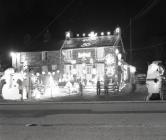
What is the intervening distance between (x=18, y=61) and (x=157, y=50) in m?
33.4

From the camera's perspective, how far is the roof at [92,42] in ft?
107

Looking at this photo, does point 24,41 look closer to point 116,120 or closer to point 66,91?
point 66,91

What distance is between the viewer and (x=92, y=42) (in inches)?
1318

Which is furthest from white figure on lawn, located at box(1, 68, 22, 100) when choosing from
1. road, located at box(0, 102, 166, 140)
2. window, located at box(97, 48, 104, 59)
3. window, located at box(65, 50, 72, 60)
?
window, located at box(97, 48, 104, 59)

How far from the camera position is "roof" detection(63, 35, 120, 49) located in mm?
32756

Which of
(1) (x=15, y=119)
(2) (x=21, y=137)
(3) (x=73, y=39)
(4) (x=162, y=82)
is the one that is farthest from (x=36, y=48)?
(2) (x=21, y=137)

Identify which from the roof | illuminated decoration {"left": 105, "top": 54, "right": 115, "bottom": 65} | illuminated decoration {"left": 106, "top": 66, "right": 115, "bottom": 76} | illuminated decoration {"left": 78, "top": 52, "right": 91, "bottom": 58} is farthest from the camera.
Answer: the roof

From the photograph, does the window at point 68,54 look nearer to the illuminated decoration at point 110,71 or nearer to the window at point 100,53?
the window at point 100,53

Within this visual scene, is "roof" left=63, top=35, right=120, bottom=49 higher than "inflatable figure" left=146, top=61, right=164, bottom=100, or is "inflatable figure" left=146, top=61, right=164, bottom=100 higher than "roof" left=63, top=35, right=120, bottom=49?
"roof" left=63, top=35, right=120, bottom=49

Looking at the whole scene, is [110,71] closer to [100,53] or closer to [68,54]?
[100,53]

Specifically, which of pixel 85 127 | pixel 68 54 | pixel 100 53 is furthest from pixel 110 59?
pixel 85 127

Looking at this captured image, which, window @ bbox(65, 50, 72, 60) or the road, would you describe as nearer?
the road

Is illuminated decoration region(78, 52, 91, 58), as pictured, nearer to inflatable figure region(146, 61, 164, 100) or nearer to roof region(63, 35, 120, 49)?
roof region(63, 35, 120, 49)

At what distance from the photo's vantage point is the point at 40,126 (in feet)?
30.8
